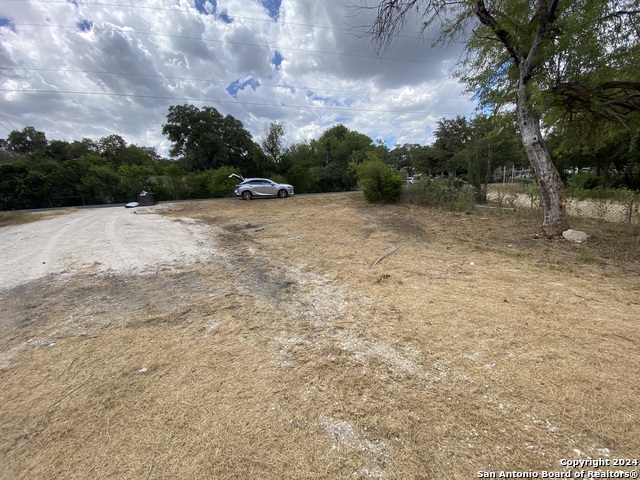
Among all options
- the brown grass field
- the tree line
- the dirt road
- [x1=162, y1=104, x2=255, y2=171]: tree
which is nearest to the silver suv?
the tree line

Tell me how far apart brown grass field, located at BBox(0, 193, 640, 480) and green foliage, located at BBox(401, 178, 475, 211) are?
21.9 feet

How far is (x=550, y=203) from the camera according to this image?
231 inches

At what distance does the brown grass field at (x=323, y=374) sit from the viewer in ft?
4.61

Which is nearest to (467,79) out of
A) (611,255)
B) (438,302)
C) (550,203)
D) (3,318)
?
(550,203)

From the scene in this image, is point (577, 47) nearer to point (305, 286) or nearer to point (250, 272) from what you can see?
point (305, 286)

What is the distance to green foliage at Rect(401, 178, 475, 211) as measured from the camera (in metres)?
10.5

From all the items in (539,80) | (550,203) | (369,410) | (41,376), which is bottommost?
(369,410)

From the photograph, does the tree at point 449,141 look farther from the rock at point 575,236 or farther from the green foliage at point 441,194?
the rock at point 575,236

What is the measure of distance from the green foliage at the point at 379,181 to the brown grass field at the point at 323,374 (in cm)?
954

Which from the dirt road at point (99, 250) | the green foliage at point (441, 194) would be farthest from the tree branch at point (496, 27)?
the dirt road at point (99, 250)

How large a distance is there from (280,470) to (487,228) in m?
7.80

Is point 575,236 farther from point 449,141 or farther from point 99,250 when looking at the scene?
point 449,141

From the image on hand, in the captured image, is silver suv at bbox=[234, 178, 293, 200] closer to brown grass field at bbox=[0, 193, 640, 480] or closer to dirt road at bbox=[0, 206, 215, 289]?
dirt road at bbox=[0, 206, 215, 289]

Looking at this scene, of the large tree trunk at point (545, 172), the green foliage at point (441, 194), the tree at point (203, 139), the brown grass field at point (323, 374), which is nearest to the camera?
the brown grass field at point (323, 374)
